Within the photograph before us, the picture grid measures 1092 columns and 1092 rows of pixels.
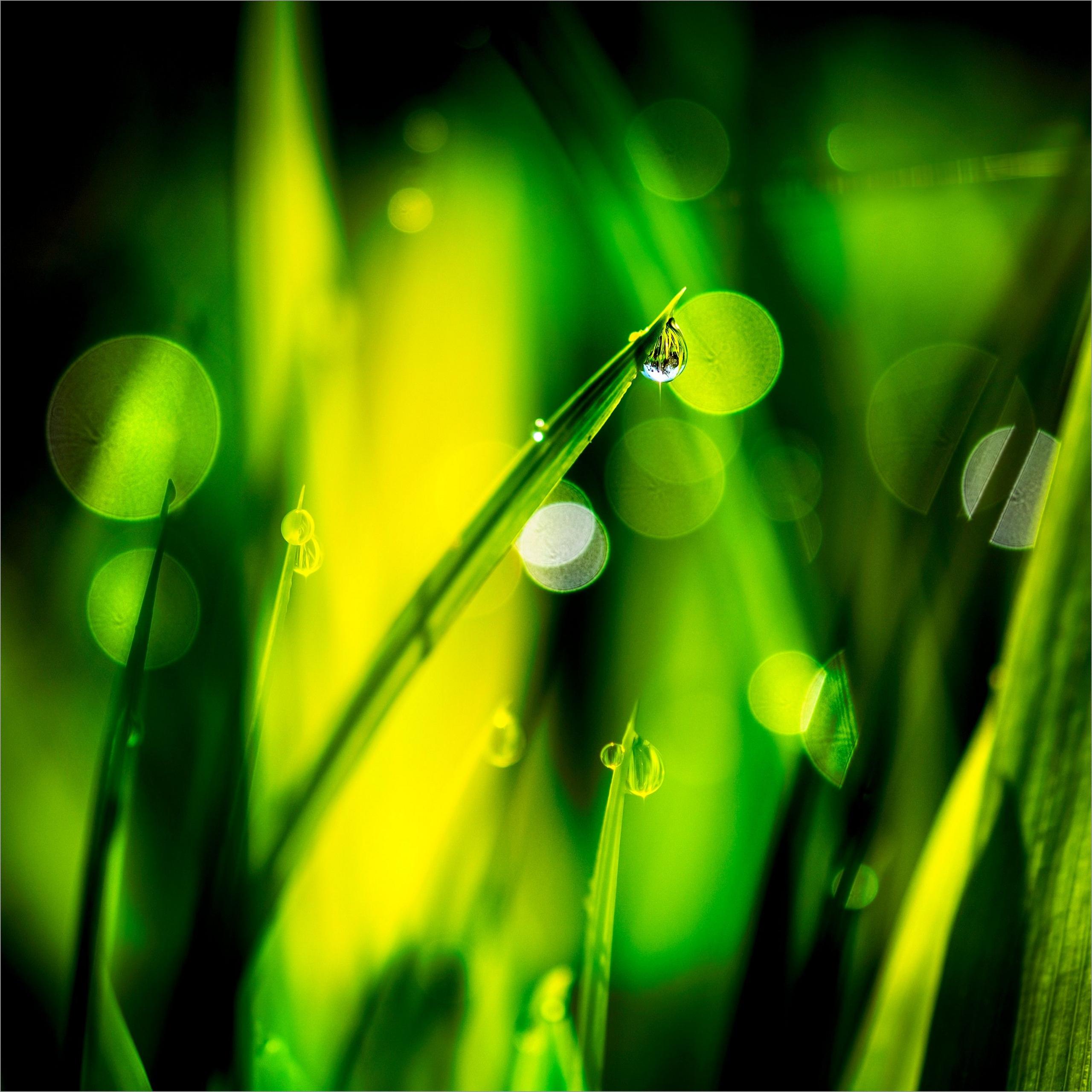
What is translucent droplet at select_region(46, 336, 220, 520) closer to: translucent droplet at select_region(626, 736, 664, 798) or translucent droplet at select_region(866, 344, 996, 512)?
translucent droplet at select_region(626, 736, 664, 798)

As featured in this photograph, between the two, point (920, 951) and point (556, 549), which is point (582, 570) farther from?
point (920, 951)

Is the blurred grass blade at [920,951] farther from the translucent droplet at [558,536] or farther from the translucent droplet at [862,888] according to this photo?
the translucent droplet at [558,536]

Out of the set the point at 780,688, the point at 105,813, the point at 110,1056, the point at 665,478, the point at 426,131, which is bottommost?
the point at 110,1056

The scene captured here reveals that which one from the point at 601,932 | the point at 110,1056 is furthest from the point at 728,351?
the point at 110,1056

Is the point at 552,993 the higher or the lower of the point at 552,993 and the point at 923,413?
the lower

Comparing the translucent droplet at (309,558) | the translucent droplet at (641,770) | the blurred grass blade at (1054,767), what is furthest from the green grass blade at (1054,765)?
the translucent droplet at (309,558)

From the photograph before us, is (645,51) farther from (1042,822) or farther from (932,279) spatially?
(1042,822)

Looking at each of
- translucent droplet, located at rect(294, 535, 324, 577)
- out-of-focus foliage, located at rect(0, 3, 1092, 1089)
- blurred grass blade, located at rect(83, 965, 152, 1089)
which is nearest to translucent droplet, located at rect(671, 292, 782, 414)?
out-of-focus foliage, located at rect(0, 3, 1092, 1089)

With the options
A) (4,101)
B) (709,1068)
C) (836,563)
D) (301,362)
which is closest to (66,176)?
(4,101)
